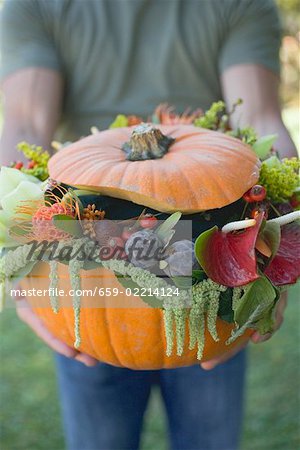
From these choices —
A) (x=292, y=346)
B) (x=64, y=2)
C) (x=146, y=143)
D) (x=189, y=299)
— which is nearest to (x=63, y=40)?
(x=64, y=2)

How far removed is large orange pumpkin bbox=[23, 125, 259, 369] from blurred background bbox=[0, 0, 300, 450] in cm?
95

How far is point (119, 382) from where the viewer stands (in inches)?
42.1

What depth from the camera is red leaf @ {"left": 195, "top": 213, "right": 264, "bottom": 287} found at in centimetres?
66

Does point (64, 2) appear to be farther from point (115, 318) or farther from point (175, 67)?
point (115, 318)

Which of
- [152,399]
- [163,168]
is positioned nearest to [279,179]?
[163,168]

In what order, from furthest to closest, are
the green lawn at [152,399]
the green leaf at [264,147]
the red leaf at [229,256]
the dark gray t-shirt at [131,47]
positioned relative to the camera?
the green lawn at [152,399] → the dark gray t-shirt at [131,47] → the green leaf at [264,147] → the red leaf at [229,256]

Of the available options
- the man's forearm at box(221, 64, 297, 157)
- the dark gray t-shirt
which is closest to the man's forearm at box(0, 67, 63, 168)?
the dark gray t-shirt

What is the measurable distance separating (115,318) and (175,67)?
672mm

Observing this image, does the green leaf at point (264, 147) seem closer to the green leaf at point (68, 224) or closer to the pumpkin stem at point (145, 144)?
the pumpkin stem at point (145, 144)

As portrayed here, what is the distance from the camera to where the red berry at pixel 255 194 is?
2.39 ft

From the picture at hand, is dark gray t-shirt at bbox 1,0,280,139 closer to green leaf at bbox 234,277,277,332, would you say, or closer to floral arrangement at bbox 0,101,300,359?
floral arrangement at bbox 0,101,300,359

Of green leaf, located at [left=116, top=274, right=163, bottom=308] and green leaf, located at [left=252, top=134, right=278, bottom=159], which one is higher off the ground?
green leaf, located at [left=252, top=134, right=278, bottom=159]

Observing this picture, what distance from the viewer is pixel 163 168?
0.74 metres

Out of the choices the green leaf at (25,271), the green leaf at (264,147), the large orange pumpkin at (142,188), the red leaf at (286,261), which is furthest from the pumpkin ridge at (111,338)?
the green leaf at (264,147)
